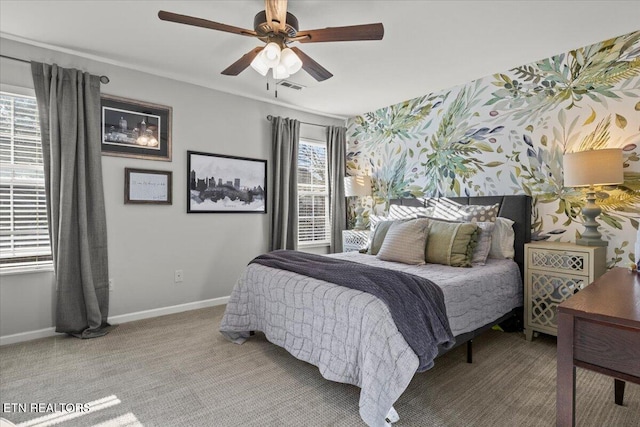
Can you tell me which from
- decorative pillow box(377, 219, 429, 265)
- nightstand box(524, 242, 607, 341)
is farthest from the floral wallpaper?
decorative pillow box(377, 219, 429, 265)

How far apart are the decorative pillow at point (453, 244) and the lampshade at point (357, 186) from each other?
176 centimetres

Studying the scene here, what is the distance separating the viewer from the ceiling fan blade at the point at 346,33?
190 centimetres

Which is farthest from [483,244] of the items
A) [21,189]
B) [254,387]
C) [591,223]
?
[21,189]

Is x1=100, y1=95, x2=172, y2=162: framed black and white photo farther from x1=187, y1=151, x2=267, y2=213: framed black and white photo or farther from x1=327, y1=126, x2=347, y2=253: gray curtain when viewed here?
x1=327, y1=126, x2=347, y2=253: gray curtain

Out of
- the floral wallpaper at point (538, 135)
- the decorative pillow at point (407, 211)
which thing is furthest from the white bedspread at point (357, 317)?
the decorative pillow at point (407, 211)

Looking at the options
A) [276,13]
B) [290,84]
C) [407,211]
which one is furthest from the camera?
[407,211]

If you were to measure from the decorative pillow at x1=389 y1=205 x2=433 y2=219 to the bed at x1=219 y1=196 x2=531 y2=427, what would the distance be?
71 centimetres

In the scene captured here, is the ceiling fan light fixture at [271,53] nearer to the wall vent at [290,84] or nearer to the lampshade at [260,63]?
the lampshade at [260,63]

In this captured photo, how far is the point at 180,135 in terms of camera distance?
356cm

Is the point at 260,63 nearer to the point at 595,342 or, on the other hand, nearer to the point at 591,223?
the point at 595,342

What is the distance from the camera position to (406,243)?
A: 284 cm

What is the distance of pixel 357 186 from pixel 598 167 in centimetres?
261

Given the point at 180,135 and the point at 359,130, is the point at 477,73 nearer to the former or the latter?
the point at 359,130

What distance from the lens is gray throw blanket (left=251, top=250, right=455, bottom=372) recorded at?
1.72m
